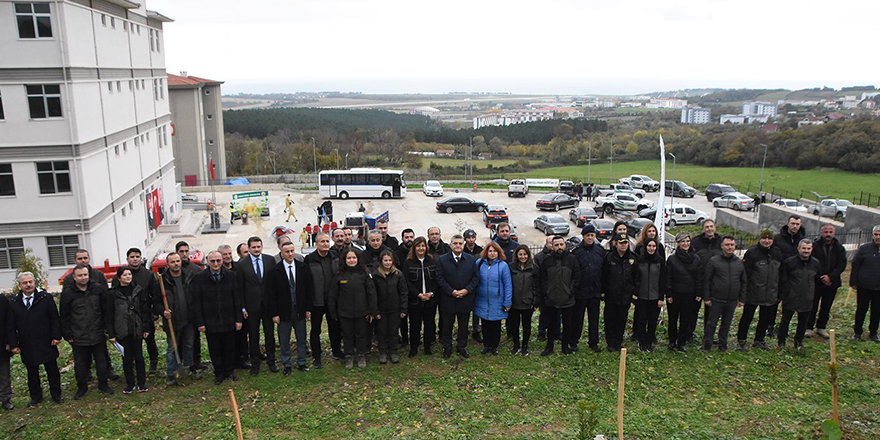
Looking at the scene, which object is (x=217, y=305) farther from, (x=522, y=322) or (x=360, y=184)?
(x=360, y=184)

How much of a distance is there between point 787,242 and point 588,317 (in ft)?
10.4

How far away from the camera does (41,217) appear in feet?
58.3

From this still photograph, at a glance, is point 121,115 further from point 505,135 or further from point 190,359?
point 505,135

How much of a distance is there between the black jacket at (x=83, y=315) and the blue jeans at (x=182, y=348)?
773 mm

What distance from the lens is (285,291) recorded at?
7.65m

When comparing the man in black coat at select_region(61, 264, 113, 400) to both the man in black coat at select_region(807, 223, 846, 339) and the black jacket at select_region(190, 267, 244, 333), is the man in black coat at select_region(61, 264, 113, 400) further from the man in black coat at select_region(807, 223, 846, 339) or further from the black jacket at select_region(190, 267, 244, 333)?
the man in black coat at select_region(807, 223, 846, 339)

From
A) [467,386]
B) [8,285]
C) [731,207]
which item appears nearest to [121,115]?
[8,285]

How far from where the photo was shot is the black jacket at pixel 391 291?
25.6 ft

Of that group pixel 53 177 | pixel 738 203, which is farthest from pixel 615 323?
pixel 738 203

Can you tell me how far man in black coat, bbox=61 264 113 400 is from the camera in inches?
276

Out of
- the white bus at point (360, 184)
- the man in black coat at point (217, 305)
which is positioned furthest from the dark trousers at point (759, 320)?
the white bus at point (360, 184)

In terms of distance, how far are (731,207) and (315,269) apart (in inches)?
1340

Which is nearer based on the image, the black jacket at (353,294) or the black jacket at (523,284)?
the black jacket at (353,294)

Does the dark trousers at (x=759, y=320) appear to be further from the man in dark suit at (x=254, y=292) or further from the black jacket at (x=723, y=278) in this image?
the man in dark suit at (x=254, y=292)
